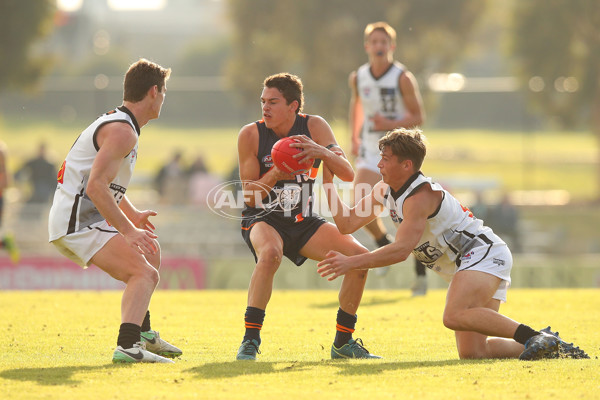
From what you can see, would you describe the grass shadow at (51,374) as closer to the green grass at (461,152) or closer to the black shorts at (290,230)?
the black shorts at (290,230)

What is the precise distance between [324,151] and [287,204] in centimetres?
61

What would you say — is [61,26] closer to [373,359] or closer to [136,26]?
[136,26]

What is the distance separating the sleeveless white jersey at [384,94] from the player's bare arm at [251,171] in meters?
4.28

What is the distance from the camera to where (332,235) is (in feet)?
23.9

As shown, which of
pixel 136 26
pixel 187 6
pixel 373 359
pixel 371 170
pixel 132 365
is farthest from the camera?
pixel 187 6

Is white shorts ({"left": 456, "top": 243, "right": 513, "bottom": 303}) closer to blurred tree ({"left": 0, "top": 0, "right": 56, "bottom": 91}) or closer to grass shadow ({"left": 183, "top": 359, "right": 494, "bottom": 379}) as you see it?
grass shadow ({"left": 183, "top": 359, "right": 494, "bottom": 379})

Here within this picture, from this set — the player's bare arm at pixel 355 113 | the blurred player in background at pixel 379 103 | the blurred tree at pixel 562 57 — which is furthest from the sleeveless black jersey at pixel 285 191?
the blurred tree at pixel 562 57

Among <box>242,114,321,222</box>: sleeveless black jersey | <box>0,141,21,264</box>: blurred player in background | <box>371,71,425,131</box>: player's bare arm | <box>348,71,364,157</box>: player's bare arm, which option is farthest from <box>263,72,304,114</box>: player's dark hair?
<box>0,141,21,264</box>: blurred player in background

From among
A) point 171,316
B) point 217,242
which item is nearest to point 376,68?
point 171,316

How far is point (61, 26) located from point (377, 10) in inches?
1395

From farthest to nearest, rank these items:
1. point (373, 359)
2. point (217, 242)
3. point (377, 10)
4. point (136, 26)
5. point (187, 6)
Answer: point (187, 6) → point (136, 26) → point (377, 10) → point (217, 242) → point (373, 359)

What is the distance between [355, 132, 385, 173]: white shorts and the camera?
11.2 metres

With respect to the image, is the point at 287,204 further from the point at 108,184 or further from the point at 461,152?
Answer: the point at 461,152

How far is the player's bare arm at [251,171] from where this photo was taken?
7.28 metres
